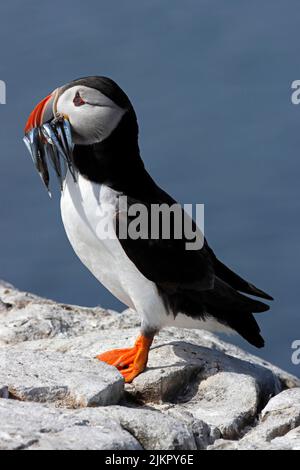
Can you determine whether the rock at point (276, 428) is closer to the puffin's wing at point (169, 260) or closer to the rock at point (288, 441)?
the rock at point (288, 441)

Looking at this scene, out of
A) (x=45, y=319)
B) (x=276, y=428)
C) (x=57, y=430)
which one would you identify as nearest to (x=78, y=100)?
(x=45, y=319)

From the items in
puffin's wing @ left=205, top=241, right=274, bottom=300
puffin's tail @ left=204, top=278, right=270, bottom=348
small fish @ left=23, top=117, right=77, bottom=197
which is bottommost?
puffin's tail @ left=204, top=278, right=270, bottom=348

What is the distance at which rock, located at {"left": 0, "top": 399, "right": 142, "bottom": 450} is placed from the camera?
5.21 m

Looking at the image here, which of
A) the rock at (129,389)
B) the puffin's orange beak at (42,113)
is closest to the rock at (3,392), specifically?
the rock at (129,389)

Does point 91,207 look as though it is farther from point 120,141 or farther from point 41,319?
point 41,319

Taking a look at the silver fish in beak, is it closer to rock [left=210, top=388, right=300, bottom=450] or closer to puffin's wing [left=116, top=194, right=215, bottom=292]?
puffin's wing [left=116, top=194, right=215, bottom=292]

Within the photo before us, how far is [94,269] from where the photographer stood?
749 centimetres

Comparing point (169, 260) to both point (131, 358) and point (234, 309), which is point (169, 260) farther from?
point (131, 358)

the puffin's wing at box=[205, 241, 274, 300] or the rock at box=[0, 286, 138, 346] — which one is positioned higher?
the puffin's wing at box=[205, 241, 274, 300]

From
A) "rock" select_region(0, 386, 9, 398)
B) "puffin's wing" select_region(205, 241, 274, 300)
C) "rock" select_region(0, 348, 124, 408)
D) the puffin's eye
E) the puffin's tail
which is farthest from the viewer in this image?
"puffin's wing" select_region(205, 241, 274, 300)

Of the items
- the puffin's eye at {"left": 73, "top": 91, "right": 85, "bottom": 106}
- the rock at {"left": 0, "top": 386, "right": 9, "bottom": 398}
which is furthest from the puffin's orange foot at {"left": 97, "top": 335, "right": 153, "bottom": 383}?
the puffin's eye at {"left": 73, "top": 91, "right": 85, "bottom": 106}

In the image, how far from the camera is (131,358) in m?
7.45
